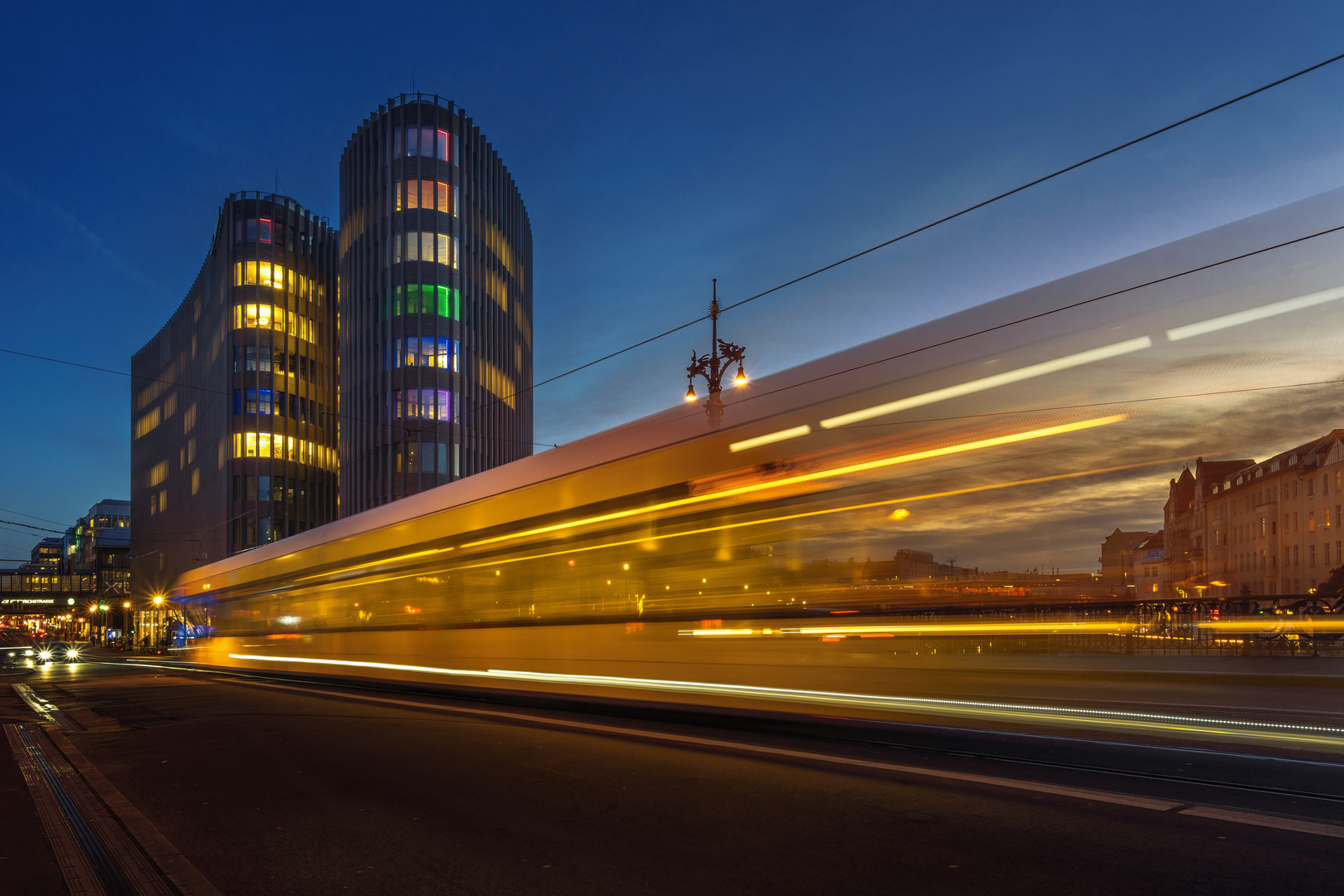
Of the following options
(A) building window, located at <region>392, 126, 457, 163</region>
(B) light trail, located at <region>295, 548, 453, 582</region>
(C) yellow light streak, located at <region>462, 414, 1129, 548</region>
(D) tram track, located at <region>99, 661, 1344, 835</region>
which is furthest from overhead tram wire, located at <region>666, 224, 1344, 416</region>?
(A) building window, located at <region>392, 126, 457, 163</region>

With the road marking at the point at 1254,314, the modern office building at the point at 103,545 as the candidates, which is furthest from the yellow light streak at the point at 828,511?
the modern office building at the point at 103,545

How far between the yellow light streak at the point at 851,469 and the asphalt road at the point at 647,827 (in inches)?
85.1

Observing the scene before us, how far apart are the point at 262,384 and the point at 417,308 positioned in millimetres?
16681

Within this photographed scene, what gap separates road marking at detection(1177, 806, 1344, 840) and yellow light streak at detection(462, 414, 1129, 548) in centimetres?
235

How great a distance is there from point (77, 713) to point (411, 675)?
5.88 m

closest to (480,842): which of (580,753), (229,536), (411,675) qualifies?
(580,753)

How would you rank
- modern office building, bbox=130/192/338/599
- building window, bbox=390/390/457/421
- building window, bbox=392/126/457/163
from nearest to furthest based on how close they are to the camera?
building window, bbox=390/390/457/421 → building window, bbox=392/126/457/163 → modern office building, bbox=130/192/338/599

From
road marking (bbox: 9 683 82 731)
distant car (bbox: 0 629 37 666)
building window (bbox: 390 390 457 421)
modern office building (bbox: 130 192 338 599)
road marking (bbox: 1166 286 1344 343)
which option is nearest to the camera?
road marking (bbox: 1166 286 1344 343)

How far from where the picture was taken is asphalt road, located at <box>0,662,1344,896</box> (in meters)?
4.11

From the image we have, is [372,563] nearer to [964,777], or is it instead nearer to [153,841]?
[153,841]

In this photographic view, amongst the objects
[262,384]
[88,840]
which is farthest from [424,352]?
[88,840]

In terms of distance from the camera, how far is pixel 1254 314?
489 cm

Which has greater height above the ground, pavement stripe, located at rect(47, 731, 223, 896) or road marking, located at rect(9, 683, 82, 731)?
pavement stripe, located at rect(47, 731, 223, 896)

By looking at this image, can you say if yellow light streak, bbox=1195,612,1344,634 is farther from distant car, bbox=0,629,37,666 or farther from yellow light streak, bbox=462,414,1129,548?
distant car, bbox=0,629,37,666
